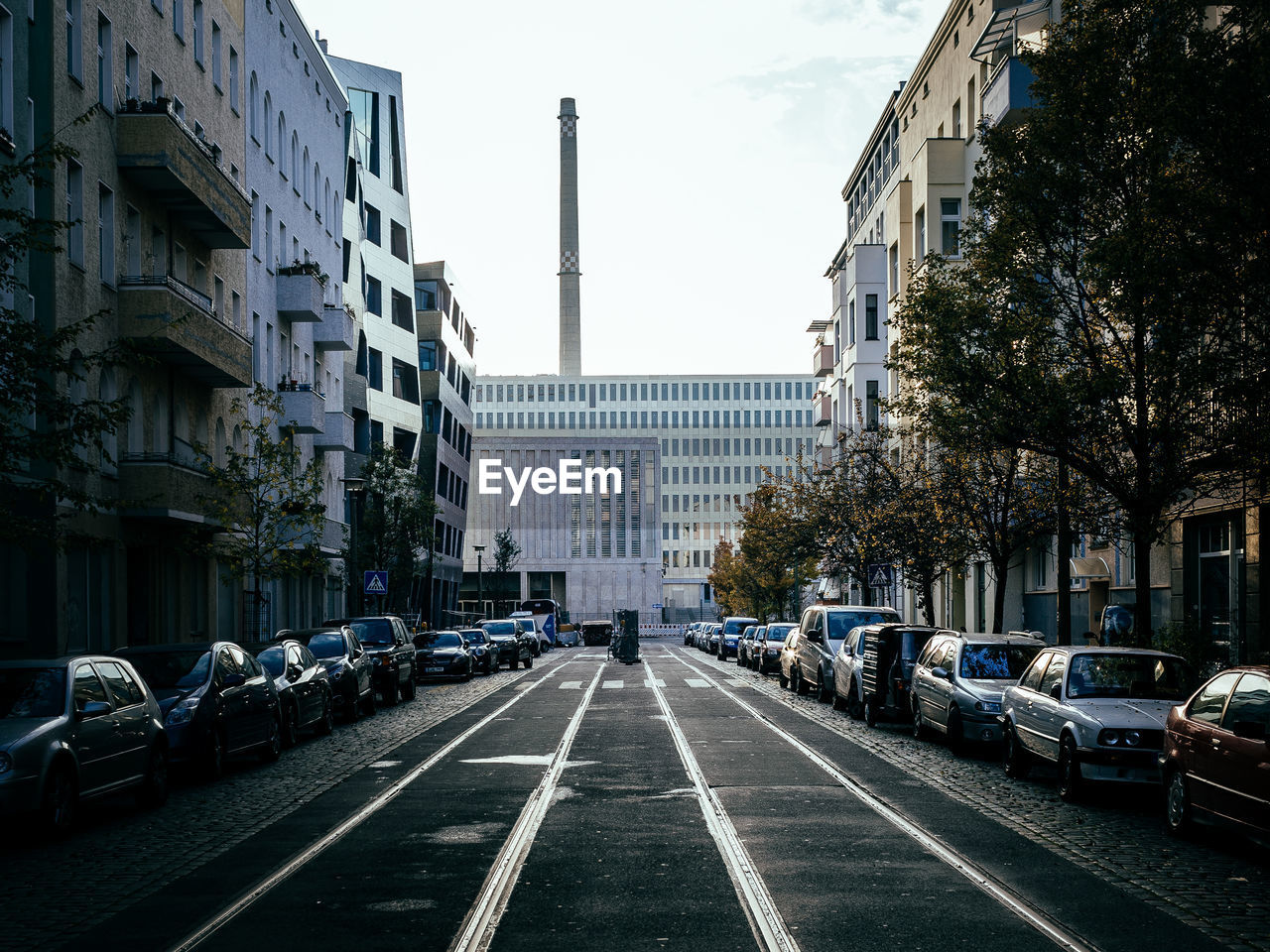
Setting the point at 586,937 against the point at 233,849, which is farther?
the point at 233,849

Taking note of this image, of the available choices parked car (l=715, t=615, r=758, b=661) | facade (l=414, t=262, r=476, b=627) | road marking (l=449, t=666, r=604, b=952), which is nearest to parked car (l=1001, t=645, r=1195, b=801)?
road marking (l=449, t=666, r=604, b=952)

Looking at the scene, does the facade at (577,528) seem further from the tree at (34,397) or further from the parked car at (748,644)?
the tree at (34,397)

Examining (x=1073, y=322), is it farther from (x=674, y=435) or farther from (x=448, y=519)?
(x=674, y=435)

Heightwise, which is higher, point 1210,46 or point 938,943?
point 1210,46

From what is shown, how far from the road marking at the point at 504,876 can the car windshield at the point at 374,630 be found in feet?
51.6

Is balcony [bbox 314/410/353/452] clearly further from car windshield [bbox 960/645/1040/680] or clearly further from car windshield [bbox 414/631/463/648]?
car windshield [bbox 960/645/1040/680]

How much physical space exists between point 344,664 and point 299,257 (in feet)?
83.7

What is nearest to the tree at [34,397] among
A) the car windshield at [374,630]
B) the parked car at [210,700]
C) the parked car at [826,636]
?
the parked car at [210,700]

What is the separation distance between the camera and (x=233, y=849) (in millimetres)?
11547

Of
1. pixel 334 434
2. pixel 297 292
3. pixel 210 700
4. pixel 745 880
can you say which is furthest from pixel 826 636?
pixel 334 434

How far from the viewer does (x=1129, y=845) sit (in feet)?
39.2

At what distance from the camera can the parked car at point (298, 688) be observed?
20.8 meters

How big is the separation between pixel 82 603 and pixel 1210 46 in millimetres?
20928

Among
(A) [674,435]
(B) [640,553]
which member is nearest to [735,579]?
(B) [640,553]
